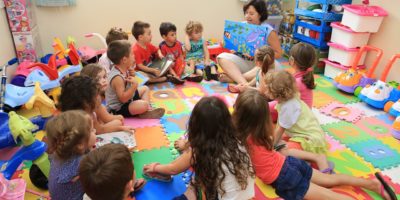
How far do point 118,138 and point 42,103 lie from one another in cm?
74

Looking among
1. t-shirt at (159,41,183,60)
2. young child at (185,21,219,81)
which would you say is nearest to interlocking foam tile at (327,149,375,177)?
young child at (185,21,219,81)

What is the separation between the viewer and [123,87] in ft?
8.00

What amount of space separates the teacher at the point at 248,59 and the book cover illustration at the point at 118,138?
1.55 metres

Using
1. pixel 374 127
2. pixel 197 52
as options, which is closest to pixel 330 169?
pixel 374 127

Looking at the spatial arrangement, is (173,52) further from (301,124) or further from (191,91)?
(301,124)

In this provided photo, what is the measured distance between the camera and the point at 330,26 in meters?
3.72

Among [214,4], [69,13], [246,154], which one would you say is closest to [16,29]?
[69,13]

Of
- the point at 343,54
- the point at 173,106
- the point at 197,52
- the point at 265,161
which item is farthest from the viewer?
the point at 197,52

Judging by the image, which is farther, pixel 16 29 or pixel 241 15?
pixel 241 15

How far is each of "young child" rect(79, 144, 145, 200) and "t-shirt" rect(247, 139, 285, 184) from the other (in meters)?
0.65

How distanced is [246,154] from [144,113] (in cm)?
144

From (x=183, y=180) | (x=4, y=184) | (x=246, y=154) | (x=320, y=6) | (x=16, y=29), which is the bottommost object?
(x=183, y=180)

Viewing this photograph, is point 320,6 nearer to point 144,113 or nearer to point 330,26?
point 330,26

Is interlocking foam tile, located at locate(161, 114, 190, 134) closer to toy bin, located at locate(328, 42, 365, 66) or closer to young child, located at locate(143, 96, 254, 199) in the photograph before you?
young child, located at locate(143, 96, 254, 199)
